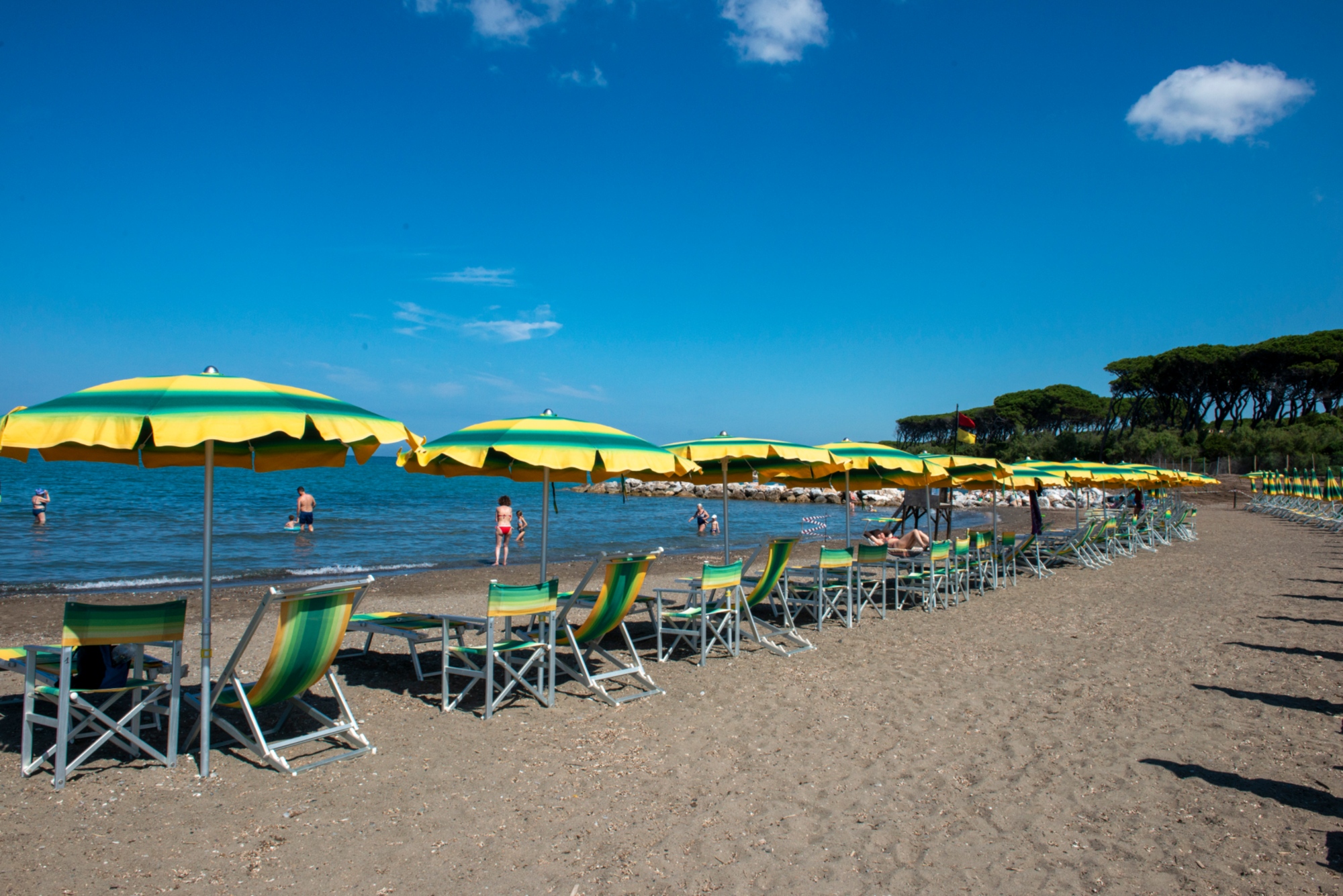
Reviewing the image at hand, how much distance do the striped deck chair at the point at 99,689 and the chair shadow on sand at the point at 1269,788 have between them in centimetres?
497

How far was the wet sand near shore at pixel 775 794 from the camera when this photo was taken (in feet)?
9.53

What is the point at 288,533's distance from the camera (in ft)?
73.2

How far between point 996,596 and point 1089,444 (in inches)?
2101

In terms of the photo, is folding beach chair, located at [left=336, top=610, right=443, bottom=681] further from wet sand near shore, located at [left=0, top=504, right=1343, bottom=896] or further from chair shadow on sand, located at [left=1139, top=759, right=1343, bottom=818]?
chair shadow on sand, located at [left=1139, top=759, right=1343, bottom=818]

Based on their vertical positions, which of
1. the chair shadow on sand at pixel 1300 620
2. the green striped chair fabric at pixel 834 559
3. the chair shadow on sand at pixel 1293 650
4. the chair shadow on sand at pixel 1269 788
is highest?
the green striped chair fabric at pixel 834 559

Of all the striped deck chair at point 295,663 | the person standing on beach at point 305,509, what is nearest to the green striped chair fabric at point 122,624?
the striped deck chair at point 295,663

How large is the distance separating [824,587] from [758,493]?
42041 millimetres

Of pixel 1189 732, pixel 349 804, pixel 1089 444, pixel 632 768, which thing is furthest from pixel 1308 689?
pixel 1089 444

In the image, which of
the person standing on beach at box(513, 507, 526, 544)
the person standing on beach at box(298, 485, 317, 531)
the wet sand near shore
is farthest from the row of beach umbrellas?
the person standing on beach at box(298, 485, 317, 531)

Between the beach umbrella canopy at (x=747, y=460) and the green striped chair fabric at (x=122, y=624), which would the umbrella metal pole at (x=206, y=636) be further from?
the beach umbrella canopy at (x=747, y=460)

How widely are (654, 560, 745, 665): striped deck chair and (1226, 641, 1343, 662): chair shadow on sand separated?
449 centimetres

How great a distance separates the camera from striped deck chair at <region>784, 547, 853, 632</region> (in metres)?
7.71

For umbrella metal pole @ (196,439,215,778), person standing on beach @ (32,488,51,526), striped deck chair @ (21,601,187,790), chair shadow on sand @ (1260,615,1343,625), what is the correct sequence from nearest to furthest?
striped deck chair @ (21,601,187,790)
umbrella metal pole @ (196,439,215,778)
chair shadow on sand @ (1260,615,1343,625)
person standing on beach @ (32,488,51,526)

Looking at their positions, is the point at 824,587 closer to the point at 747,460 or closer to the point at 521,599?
the point at 747,460
